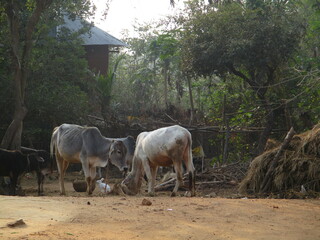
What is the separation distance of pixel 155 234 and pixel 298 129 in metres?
12.7

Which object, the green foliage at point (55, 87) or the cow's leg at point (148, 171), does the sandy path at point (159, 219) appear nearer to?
the cow's leg at point (148, 171)

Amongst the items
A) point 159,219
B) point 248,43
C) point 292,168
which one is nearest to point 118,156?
point 292,168

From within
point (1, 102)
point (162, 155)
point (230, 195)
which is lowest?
point (230, 195)

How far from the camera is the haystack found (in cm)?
1165

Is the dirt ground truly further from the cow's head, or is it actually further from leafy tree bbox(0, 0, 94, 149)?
leafy tree bbox(0, 0, 94, 149)

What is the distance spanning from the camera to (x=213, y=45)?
17.6 metres

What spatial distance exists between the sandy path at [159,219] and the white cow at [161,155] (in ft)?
7.33

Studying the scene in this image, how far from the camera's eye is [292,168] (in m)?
11.9

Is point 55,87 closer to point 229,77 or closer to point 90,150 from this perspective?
point 229,77

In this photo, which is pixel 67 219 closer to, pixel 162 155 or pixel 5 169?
pixel 162 155

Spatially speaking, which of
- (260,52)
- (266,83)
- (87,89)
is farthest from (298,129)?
(87,89)

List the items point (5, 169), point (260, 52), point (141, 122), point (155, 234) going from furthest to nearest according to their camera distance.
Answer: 1. point (141, 122)
2. point (260, 52)
3. point (5, 169)
4. point (155, 234)

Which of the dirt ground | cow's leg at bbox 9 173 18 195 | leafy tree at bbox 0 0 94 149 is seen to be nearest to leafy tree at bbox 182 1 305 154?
leafy tree at bbox 0 0 94 149

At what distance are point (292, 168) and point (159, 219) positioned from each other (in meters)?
5.04
